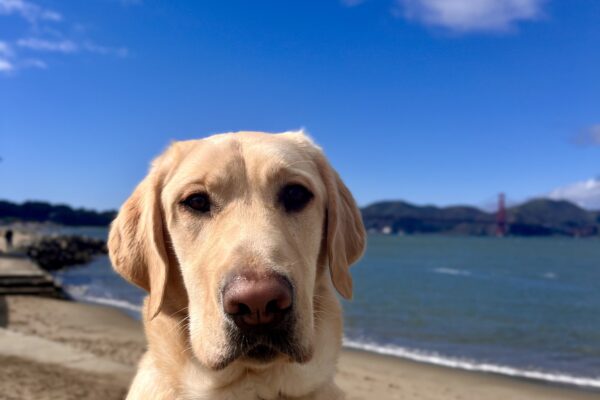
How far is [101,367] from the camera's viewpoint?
8.01m

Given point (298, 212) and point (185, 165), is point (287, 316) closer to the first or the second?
point (298, 212)

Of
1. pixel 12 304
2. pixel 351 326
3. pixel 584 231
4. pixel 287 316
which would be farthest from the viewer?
pixel 584 231

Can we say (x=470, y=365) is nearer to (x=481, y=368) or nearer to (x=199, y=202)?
(x=481, y=368)

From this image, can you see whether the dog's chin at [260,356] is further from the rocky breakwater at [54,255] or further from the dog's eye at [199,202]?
the rocky breakwater at [54,255]

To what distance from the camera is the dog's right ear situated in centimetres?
331

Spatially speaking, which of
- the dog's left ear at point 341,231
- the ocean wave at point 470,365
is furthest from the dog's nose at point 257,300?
the ocean wave at point 470,365

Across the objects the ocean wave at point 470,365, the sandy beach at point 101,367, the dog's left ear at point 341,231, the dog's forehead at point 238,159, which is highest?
the dog's forehead at point 238,159

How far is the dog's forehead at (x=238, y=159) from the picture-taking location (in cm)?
324

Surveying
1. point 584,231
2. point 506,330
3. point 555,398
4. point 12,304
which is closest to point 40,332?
point 12,304

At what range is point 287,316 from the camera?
8.60 feet

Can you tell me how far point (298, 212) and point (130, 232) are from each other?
109 cm

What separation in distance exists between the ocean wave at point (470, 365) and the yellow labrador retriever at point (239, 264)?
1150 cm

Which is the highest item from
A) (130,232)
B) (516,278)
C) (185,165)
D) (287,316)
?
(185,165)

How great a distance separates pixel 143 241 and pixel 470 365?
1277 cm
